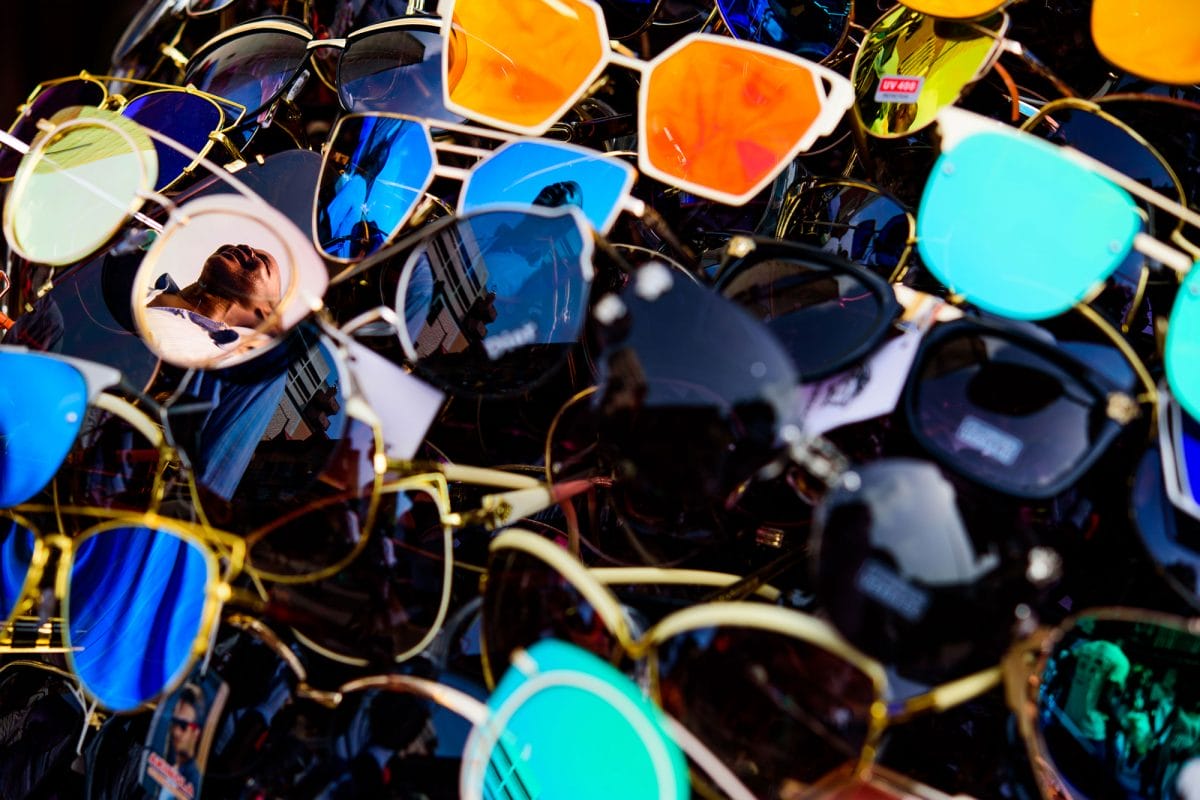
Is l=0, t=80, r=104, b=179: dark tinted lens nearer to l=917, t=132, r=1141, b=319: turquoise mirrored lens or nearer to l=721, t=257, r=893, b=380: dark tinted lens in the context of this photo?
l=721, t=257, r=893, b=380: dark tinted lens

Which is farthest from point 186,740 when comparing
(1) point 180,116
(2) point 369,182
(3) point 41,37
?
(3) point 41,37

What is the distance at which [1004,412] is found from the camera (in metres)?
0.61

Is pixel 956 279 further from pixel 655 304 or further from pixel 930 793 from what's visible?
pixel 930 793

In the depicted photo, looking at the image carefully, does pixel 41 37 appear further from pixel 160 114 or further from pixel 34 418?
pixel 34 418

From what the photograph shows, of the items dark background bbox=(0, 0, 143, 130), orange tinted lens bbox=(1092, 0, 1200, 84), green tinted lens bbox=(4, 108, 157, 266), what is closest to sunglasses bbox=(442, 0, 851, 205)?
orange tinted lens bbox=(1092, 0, 1200, 84)

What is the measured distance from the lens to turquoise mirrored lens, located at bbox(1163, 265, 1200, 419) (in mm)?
615

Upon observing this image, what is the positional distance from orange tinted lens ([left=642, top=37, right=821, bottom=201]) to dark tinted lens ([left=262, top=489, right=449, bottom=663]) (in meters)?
0.38

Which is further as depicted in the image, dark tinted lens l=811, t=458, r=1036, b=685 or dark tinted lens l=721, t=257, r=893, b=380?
dark tinted lens l=721, t=257, r=893, b=380

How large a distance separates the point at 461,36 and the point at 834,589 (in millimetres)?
665

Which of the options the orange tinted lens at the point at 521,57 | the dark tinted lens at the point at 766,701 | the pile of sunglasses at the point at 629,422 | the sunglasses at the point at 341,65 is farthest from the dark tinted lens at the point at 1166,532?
the sunglasses at the point at 341,65

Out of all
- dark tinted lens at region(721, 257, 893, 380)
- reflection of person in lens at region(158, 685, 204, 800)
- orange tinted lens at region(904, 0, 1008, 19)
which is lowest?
reflection of person in lens at region(158, 685, 204, 800)

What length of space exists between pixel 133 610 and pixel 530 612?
1.24ft

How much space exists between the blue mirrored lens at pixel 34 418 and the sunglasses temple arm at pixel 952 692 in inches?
27.3

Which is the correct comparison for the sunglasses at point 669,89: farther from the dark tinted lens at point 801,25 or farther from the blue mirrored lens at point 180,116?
the blue mirrored lens at point 180,116
